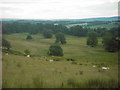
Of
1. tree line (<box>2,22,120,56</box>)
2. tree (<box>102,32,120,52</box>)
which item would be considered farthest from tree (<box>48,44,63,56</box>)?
tree (<box>102,32,120,52</box>)

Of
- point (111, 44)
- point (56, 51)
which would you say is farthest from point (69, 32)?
point (56, 51)

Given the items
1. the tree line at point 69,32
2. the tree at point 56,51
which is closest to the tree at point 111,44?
the tree line at point 69,32

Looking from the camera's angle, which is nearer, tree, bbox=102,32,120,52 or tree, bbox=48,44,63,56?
tree, bbox=48,44,63,56

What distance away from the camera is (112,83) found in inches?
277

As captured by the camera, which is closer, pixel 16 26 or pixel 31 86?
pixel 31 86

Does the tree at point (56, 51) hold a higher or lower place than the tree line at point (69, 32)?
lower

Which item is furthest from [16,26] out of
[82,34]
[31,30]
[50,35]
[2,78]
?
[2,78]

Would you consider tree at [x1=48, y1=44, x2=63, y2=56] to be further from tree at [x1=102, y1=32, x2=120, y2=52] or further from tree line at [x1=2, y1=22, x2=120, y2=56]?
tree at [x1=102, y1=32, x2=120, y2=52]

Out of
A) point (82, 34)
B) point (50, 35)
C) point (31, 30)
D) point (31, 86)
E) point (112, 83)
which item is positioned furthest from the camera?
point (31, 30)

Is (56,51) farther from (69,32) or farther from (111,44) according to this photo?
(69,32)

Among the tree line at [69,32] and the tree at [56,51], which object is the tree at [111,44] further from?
the tree at [56,51]

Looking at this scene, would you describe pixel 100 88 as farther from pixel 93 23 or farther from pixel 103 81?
pixel 93 23

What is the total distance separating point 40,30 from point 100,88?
107m

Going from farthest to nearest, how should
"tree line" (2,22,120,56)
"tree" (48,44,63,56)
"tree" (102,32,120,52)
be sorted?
"tree line" (2,22,120,56) → "tree" (102,32,120,52) → "tree" (48,44,63,56)
